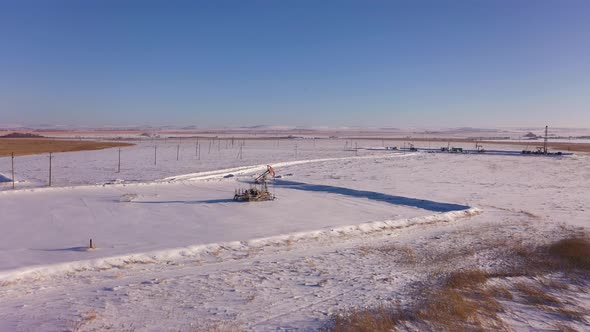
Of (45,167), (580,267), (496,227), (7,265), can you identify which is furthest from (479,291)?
(45,167)

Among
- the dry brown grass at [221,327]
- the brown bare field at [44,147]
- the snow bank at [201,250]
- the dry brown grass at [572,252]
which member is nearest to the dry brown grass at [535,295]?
the dry brown grass at [572,252]

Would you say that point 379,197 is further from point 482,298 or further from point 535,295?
point 482,298

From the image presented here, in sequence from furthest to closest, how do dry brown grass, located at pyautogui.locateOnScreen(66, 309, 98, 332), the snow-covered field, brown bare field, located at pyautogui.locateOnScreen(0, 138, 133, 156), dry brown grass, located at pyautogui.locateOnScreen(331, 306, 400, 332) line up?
brown bare field, located at pyautogui.locateOnScreen(0, 138, 133, 156) → the snow-covered field → dry brown grass, located at pyautogui.locateOnScreen(331, 306, 400, 332) → dry brown grass, located at pyautogui.locateOnScreen(66, 309, 98, 332)

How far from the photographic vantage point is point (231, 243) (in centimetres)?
869

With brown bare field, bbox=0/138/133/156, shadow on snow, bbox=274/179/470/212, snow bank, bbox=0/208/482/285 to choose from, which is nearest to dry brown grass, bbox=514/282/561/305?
snow bank, bbox=0/208/482/285

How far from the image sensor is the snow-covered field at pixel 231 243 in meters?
5.59

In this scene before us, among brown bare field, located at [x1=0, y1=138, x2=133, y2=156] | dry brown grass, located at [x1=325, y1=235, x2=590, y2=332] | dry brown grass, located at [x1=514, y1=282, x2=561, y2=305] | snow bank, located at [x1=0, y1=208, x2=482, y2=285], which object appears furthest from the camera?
brown bare field, located at [x1=0, y1=138, x2=133, y2=156]

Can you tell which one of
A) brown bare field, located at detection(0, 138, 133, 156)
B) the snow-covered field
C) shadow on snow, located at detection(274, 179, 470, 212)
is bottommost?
brown bare field, located at detection(0, 138, 133, 156)

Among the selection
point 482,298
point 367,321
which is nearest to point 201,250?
point 367,321

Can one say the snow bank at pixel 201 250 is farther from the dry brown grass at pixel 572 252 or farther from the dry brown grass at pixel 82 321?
the dry brown grass at pixel 572 252

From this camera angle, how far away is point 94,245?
8219mm

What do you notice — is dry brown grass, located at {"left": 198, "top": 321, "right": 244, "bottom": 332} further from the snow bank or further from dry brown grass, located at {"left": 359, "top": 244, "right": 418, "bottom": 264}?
dry brown grass, located at {"left": 359, "top": 244, "right": 418, "bottom": 264}

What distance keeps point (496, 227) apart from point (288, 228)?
15.7ft

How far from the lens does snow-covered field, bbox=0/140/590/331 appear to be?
220 inches
